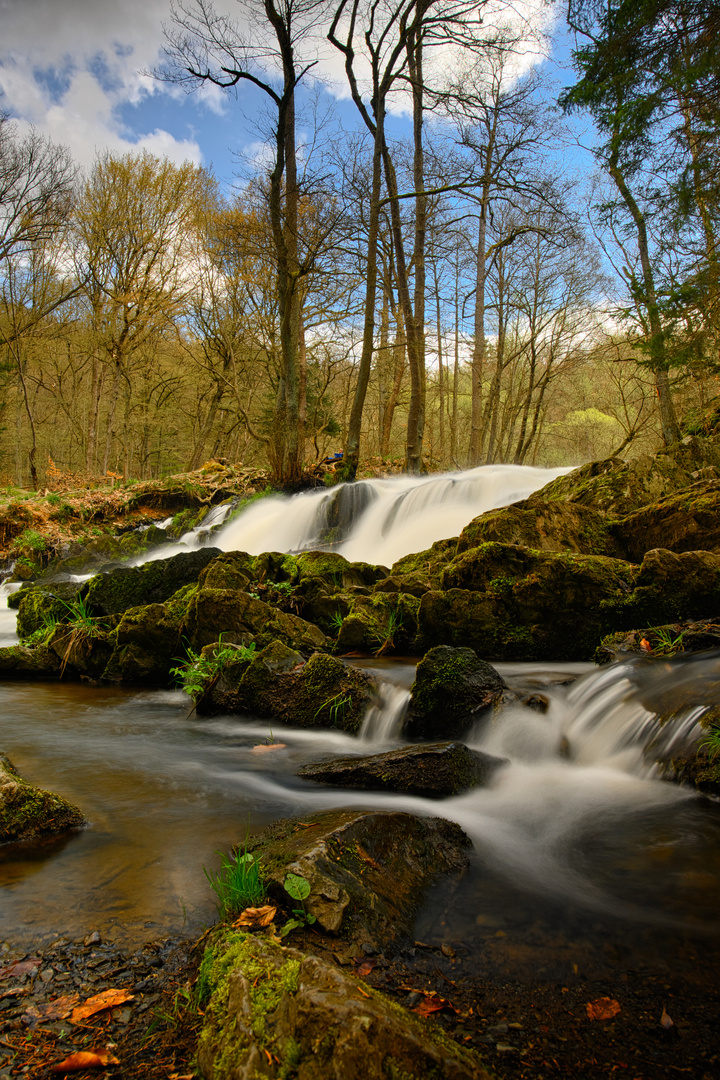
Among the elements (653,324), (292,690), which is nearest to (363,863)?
(292,690)

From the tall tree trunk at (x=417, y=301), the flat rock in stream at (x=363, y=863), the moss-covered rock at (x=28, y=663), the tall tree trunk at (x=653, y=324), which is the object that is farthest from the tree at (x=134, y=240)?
the flat rock in stream at (x=363, y=863)

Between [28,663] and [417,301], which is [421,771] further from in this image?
[417,301]

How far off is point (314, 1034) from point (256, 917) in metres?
0.68

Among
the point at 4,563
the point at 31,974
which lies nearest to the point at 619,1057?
the point at 31,974

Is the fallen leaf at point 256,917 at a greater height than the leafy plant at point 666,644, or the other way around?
the leafy plant at point 666,644

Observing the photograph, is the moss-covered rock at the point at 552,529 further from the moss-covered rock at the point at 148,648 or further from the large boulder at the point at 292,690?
the moss-covered rock at the point at 148,648

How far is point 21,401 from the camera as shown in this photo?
31.6 m

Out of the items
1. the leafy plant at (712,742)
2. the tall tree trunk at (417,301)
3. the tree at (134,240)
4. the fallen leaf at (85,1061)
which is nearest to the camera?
the fallen leaf at (85,1061)

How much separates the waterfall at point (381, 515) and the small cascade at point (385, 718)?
5665 millimetres

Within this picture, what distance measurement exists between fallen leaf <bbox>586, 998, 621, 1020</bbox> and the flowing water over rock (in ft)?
1.73

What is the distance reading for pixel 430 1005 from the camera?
171 cm

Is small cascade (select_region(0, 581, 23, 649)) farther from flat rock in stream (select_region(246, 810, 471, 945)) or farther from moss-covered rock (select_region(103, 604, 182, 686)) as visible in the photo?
flat rock in stream (select_region(246, 810, 471, 945))

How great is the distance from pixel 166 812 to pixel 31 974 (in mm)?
1460

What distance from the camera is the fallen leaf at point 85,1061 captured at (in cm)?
A: 146
